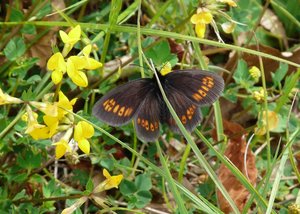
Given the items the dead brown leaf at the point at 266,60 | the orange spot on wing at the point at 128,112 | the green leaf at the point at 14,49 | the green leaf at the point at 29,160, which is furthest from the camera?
the dead brown leaf at the point at 266,60

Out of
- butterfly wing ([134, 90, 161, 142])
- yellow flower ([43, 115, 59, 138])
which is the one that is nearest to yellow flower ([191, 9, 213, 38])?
butterfly wing ([134, 90, 161, 142])

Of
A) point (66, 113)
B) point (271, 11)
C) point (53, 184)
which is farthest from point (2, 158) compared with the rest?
point (271, 11)

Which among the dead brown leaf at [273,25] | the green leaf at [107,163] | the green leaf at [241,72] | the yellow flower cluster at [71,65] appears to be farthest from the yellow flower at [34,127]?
the dead brown leaf at [273,25]

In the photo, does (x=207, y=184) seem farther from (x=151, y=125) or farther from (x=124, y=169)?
(x=151, y=125)

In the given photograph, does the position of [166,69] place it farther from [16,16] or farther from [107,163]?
[16,16]

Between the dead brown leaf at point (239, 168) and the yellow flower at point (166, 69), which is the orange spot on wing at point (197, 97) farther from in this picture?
the dead brown leaf at point (239, 168)

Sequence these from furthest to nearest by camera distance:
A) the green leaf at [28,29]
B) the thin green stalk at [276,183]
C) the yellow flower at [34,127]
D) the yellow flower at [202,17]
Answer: the green leaf at [28,29] → the yellow flower at [202,17] → the thin green stalk at [276,183] → the yellow flower at [34,127]
